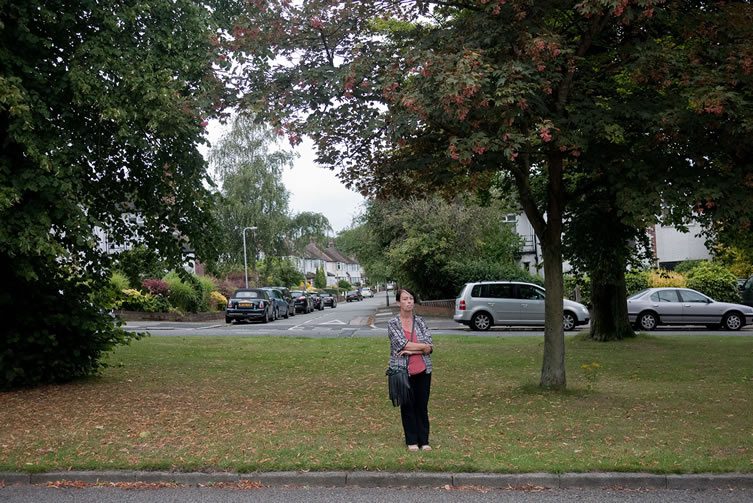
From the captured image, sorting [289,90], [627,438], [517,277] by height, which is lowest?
[627,438]

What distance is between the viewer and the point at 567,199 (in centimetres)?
1048

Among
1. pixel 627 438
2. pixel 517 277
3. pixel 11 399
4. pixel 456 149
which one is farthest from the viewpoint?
pixel 517 277

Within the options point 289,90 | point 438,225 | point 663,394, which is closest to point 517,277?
point 438,225

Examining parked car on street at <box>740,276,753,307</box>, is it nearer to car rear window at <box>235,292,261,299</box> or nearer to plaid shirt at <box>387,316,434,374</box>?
car rear window at <box>235,292,261,299</box>

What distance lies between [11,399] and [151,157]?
13.4 feet

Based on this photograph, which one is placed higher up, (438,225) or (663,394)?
(438,225)

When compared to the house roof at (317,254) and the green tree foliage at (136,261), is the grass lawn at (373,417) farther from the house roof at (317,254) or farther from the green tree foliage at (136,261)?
the house roof at (317,254)

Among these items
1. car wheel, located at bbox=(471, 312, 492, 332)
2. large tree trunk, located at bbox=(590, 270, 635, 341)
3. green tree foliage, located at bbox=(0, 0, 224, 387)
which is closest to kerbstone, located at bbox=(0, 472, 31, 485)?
green tree foliage, located at bbox=(0, 0, 224, 387)

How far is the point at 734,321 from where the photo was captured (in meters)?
23.6

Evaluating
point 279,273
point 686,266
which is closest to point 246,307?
point 686,266

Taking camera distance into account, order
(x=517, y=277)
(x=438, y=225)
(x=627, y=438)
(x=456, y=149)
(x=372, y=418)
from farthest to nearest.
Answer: (x=438, y=225) < (x=517, y=277) < (x=372, y=418) < (x=456, y=149) < (x=627, y=438)

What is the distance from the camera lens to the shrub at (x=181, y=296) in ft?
117

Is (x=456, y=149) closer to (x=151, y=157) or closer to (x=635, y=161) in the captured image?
(x=635, y=161)

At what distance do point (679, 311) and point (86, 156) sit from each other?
19.7m
